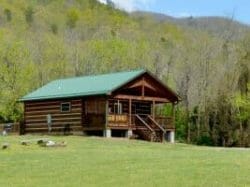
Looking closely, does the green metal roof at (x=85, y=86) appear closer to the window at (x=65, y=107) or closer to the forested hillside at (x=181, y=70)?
the window at (x=65, y=107)

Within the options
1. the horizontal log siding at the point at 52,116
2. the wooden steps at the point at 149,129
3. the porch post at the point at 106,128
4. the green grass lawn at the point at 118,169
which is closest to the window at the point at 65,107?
the horizontal log siding at the point at 52,116

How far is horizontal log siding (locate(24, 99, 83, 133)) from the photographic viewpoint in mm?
49188

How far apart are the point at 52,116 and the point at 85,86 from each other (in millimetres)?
3522

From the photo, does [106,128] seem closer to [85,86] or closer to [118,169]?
[85,86]

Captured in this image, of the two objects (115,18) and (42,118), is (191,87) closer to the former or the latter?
(42,118)

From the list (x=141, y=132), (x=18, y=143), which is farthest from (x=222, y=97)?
(x=18, y=143)

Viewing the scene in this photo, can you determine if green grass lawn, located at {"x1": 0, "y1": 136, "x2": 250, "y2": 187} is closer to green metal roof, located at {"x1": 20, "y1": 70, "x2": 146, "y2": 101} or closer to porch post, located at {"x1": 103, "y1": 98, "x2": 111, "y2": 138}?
porch post, located at {"x1": 103, "y1": 98, "x2": 111, "y2": 138}

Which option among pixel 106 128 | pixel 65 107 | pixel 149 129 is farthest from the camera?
pixel 65 107

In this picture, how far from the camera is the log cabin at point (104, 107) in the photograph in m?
48.2

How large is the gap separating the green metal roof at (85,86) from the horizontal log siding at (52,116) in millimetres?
611

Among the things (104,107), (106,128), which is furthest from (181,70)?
(106,128)

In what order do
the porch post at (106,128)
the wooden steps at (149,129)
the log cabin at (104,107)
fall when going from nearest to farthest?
1. the porch post at (106,128)
2. the log cabin at (104,107)
3. the wooden steps at (149,129)

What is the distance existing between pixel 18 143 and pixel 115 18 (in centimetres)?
12563

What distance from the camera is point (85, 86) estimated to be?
165ft
